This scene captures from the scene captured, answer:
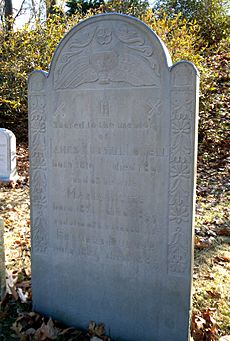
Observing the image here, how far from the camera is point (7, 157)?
8.01m

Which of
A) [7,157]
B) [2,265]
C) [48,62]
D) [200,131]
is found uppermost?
[48,62]

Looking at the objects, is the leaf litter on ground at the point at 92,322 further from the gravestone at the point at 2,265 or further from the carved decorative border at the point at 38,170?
the carved decorative border at the point at 38,170

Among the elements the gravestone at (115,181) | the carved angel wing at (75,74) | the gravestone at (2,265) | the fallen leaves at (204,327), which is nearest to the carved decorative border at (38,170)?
the gravestone at (115,181)

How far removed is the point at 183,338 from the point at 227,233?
2611 millimetres

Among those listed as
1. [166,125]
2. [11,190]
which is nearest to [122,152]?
[166,125]

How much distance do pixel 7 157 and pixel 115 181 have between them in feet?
18.9

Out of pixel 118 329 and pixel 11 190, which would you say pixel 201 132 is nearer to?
pixel 11 190

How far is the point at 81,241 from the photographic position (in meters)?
2.96

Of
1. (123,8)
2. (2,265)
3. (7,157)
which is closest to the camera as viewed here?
(2,265)

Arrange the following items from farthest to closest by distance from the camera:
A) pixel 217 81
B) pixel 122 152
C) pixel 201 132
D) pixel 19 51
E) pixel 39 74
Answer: pixel 217 81 → pixel 19 51 → pixel 201 132 → pixel 39 74 → pixel 122 152

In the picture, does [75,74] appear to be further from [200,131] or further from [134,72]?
[200,131]

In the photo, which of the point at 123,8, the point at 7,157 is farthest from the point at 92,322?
the point at 123,8

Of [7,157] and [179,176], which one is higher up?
[179,176]

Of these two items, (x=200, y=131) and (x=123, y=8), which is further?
(x=123, y=8)
